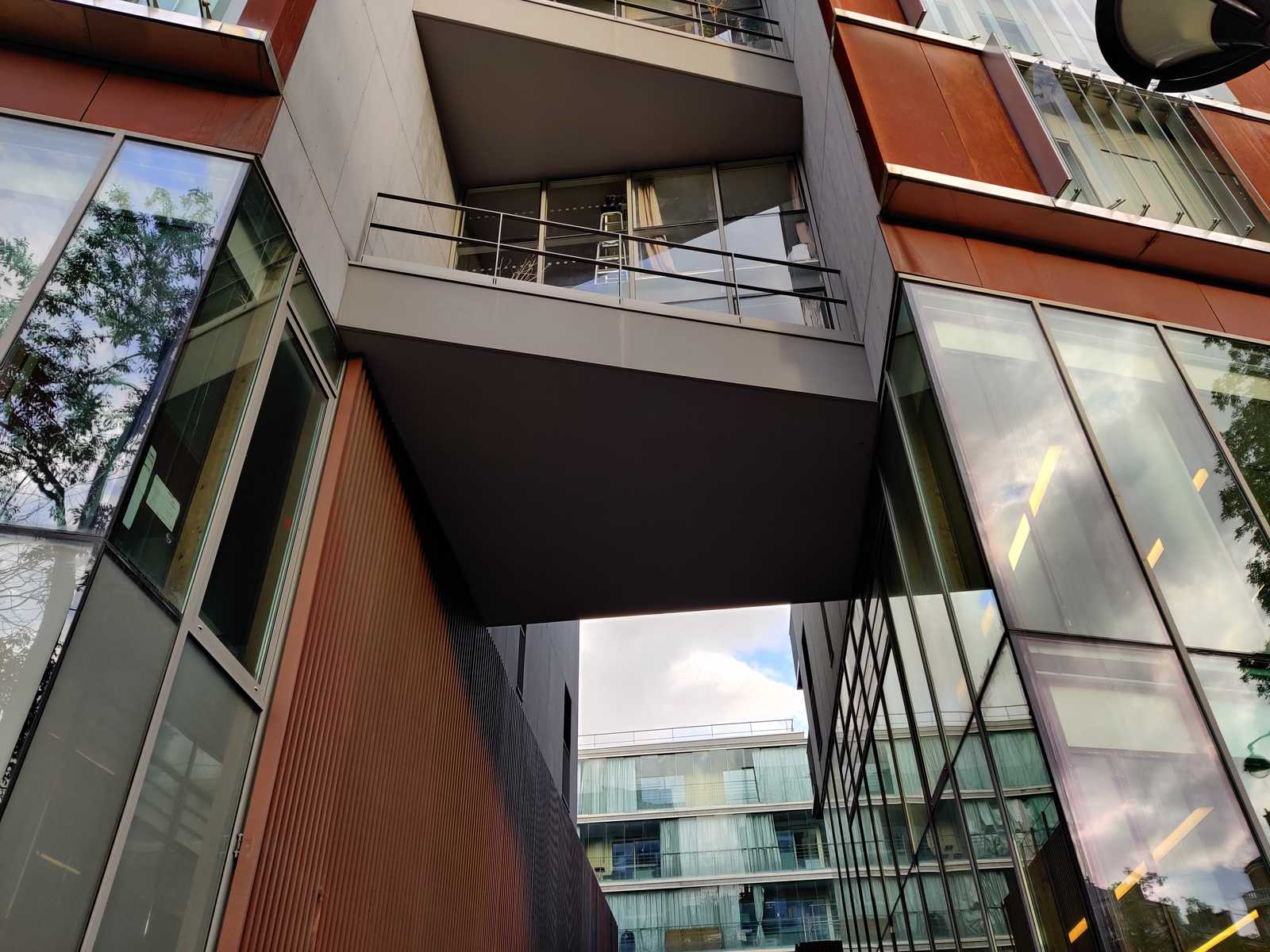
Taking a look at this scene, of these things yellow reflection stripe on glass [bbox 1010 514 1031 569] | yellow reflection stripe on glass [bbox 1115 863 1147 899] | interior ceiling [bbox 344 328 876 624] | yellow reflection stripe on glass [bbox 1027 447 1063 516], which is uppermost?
interior ceiling [bbox 344 328 876 624]

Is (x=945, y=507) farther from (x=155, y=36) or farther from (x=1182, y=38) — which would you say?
(x=155, y=36)

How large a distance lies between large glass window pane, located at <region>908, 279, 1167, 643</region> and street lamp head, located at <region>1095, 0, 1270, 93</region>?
3043 mm

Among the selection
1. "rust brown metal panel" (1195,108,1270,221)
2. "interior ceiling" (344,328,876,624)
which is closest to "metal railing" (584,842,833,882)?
"interior ceiling" (344,328,876,624)

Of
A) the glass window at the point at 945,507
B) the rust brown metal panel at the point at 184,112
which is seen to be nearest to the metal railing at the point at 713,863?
the glass window at the point at 945,507

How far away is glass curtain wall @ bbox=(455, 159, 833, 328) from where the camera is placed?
1075 centimetres

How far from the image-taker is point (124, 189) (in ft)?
19.3

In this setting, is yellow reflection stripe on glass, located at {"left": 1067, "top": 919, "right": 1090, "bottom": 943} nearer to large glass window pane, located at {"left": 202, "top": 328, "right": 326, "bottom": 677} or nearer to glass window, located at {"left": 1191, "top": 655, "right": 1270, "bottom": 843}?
glass window, located at {"left": 1191, "top": 655, "right": 1270, "bottom": 843}

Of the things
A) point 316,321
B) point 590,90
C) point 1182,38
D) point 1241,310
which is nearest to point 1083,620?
point 1182,38

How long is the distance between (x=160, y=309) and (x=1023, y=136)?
8312mm

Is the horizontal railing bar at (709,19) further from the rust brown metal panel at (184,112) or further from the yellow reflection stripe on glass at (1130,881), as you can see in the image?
the yellow reflection stripe on glass at (1130,881)

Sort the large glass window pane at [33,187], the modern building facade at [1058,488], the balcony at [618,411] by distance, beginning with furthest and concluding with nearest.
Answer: the balcony at [618,411] < the modern building facade at [1058,488] < the large glass window pane at [33,187]

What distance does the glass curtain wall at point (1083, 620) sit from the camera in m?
5.14

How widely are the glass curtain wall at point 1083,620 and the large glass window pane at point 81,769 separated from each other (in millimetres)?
5352

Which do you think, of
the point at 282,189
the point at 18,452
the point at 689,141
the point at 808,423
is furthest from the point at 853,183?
the point at 18,452
